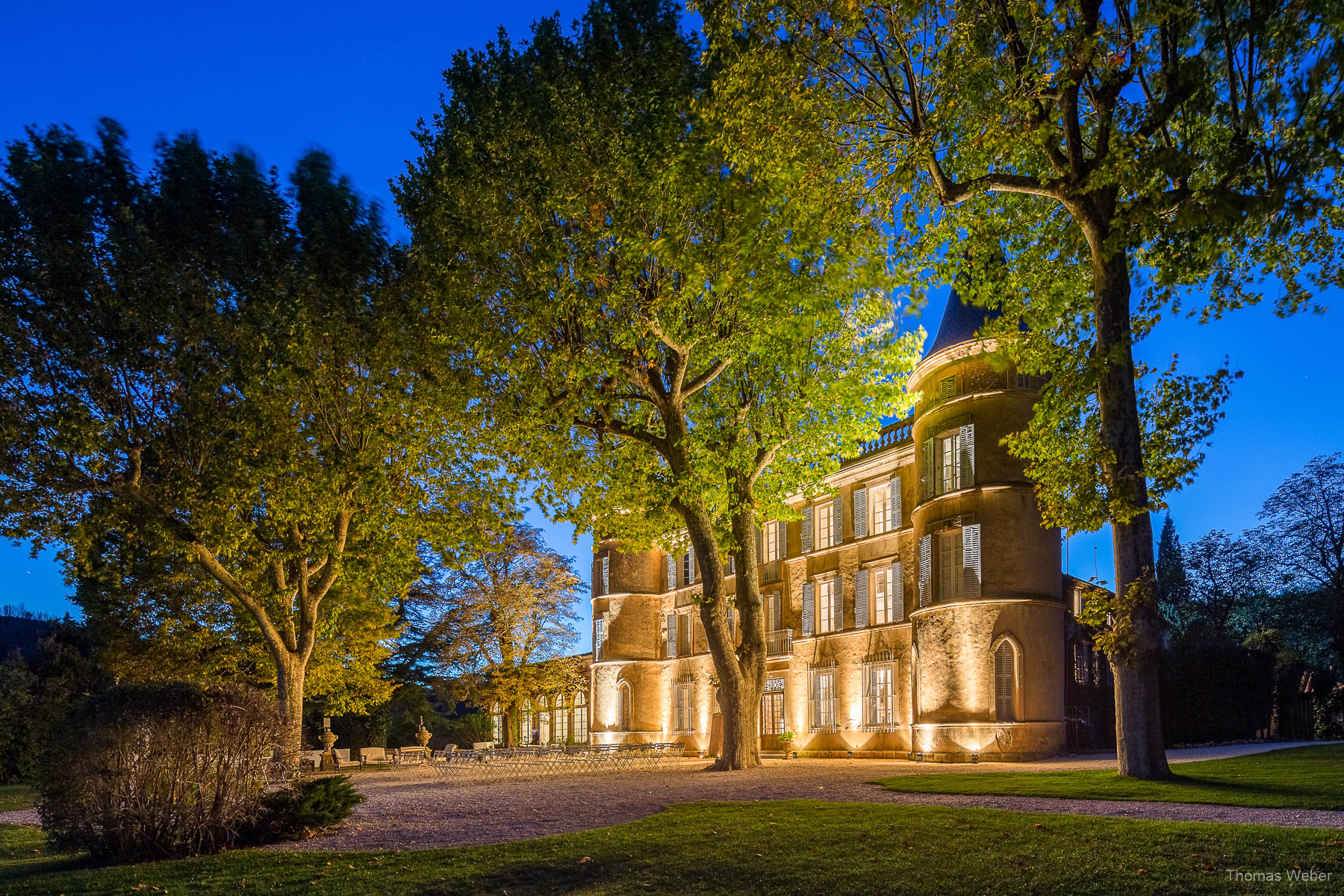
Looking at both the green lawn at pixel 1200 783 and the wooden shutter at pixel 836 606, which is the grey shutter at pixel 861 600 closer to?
the wooden shutter at pixel 836 606

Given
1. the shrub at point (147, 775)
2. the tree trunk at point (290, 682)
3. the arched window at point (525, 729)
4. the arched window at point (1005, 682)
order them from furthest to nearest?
the arched window at point (525, 729)
the arched window at point (1005, 682)
the tree trunk at point (290, 682)
the shrub at point (147, 775)

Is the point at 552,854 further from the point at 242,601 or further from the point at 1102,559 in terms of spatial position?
the point at 1102,559

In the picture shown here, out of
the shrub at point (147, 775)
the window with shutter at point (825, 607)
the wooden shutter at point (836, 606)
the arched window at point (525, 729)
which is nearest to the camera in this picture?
the shrub at point (147, 775)

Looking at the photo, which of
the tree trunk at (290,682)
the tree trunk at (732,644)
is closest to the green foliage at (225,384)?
the tree trunk at (290,682)

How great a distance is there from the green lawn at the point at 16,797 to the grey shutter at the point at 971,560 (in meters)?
21.0

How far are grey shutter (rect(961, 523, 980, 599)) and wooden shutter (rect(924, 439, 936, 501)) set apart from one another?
5.77 feet

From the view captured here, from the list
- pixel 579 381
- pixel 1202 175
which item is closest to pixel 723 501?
pixel 579 381

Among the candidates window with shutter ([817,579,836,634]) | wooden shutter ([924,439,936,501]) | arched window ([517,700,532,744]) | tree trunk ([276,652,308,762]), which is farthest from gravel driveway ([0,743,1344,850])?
arched window ([517,700,532,744])

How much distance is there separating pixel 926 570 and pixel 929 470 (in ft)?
9.30

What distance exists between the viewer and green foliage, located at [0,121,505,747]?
19328mm

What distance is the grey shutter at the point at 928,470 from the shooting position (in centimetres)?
2773

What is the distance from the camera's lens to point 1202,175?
14594mm

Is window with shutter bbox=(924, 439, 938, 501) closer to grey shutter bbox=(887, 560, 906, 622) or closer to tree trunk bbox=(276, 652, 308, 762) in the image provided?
grey shutter bbox=(887, 560, 906, 622)

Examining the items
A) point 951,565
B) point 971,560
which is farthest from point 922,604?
point 971,560
